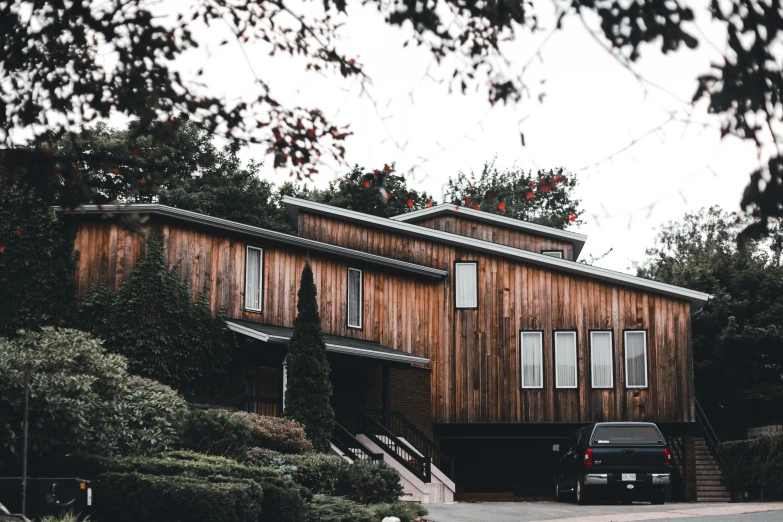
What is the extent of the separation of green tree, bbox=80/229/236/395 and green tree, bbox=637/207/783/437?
19.4 meters

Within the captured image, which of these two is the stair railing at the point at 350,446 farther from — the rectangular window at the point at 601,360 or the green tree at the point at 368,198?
the green tree at the point at 368,198

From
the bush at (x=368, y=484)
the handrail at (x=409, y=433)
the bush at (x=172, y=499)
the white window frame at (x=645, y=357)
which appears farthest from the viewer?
the white window frame at (x=645, y=357)

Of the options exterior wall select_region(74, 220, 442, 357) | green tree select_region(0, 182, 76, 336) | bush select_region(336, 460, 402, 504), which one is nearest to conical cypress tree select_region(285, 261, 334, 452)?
bush select_region(336, 460, 402, 504)

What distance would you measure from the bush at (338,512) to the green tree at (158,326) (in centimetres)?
759

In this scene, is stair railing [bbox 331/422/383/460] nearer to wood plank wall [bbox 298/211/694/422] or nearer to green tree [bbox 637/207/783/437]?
wood plank wall [bbox 298/211/694/422]

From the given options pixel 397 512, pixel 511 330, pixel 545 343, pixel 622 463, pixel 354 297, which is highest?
pixel 354 297

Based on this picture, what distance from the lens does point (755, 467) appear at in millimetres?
24719

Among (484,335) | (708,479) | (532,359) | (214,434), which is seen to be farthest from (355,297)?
(214,434)

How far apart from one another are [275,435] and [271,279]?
743cm

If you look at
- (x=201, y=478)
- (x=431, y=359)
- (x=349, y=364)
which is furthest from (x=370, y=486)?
(x=431, y=359)

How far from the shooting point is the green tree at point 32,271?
23.2 meters

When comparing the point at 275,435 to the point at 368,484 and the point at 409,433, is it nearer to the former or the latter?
the point at 368,484

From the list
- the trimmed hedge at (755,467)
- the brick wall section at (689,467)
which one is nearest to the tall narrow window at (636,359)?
the brick wall section at (689,467)

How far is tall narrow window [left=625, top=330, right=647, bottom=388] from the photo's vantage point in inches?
1193
